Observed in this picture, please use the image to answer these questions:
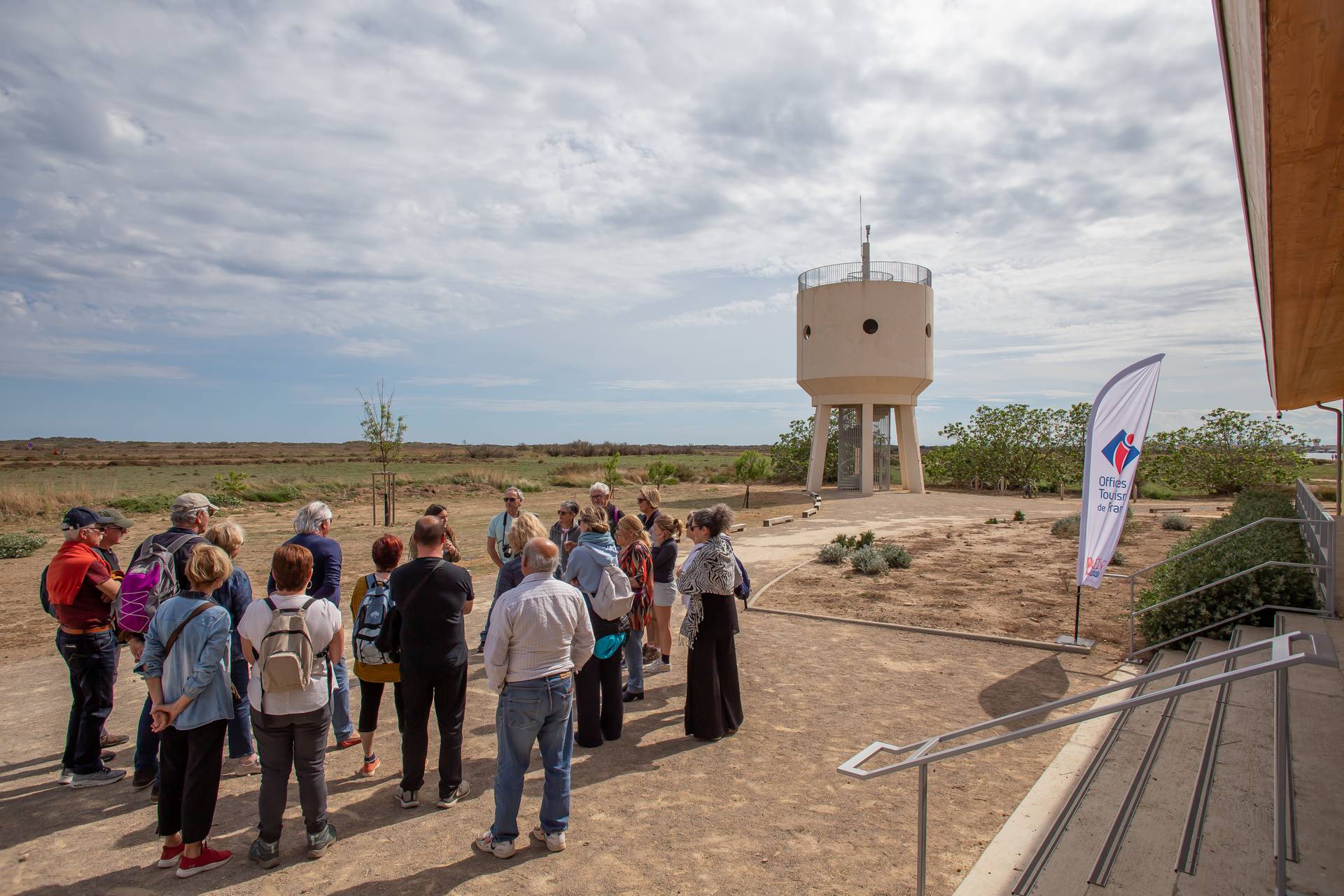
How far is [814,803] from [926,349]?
27868mm

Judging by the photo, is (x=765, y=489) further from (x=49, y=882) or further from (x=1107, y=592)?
(x=49, y=882)

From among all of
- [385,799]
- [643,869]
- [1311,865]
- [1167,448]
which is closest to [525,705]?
[643,869]

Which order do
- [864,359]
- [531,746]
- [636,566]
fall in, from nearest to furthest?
1. [531,746]
2. [636,566]
3. [864,359]

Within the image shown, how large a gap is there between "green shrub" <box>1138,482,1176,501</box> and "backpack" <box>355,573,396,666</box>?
120 feet

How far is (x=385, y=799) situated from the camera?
5.15 metres

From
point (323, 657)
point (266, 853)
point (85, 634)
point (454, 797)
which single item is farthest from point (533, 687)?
point (85, 634)

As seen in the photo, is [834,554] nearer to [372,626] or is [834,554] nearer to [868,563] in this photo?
[868,563]

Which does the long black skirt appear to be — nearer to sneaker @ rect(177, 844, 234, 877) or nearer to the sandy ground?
the sandy ground

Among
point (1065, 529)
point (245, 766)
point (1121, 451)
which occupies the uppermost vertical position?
point (1121, 451)

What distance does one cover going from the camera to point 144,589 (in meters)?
4.79

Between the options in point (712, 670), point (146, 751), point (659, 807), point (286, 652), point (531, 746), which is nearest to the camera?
point (286, 652)

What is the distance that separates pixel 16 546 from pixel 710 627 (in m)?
19.8

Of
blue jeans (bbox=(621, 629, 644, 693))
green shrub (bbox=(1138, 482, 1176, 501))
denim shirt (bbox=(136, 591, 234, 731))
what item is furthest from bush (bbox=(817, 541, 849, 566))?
green shrub (bbox=(1138, 482, 1176, 501))

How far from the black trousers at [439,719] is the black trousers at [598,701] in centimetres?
112
